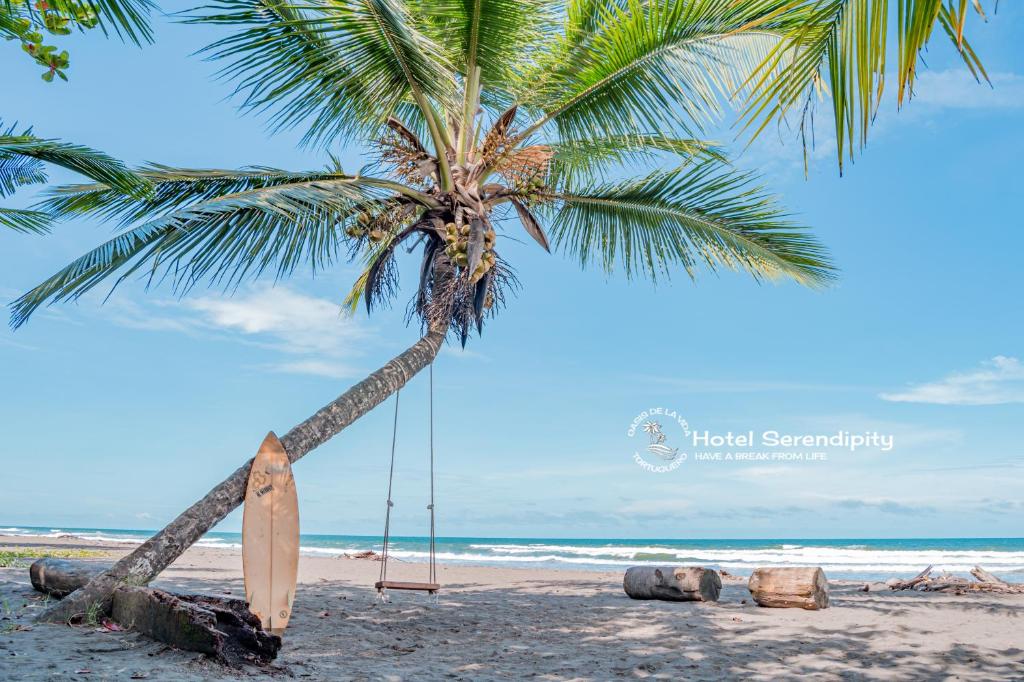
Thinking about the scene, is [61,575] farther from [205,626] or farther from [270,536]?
[205,626]

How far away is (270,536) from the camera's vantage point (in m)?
5.45

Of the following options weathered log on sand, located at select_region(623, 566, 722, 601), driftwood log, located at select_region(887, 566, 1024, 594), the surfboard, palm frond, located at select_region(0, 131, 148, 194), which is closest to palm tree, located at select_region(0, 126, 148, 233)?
palm frond, located at select_region(0, 131, 148, 194)

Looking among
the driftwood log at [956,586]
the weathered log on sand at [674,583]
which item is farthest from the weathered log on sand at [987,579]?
the weathered log on sand at [674,583]

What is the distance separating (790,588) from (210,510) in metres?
5.62

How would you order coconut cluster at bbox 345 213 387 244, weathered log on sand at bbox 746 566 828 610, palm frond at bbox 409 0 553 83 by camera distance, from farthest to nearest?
weathered log on sand at bbox 746 566 828 610 → coconut cluster at bbox 345 213 387 244 → palm frond at bbox 409 0 553 83

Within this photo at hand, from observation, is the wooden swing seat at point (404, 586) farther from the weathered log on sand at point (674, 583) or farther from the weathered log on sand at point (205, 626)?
the weathered log on sand at point (674, 583)

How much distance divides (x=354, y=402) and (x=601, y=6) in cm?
423

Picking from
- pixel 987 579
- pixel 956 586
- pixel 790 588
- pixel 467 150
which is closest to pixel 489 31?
pixel 467 150

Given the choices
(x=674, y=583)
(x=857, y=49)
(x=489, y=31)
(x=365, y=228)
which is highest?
(x=489, y=31)

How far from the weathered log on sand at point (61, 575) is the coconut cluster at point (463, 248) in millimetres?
3638

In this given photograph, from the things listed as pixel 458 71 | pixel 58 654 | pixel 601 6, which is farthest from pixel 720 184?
pixel 58 654

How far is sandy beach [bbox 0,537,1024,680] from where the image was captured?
4363mm

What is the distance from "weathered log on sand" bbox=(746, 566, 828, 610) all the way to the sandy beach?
0.50ft

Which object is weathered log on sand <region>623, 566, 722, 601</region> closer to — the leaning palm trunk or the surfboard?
the leaning palm trunk
